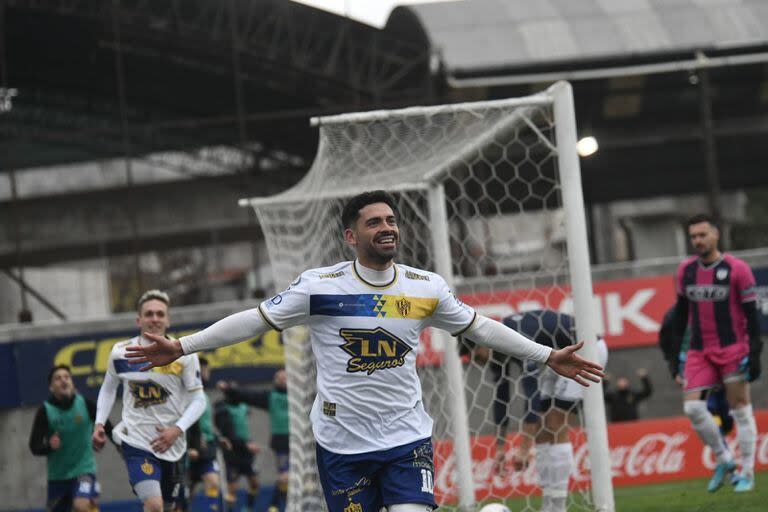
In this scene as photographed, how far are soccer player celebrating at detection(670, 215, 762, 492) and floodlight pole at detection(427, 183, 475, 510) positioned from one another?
6.62 ft

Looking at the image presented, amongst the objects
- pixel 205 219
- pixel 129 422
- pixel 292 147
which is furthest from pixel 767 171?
pixel 129 422

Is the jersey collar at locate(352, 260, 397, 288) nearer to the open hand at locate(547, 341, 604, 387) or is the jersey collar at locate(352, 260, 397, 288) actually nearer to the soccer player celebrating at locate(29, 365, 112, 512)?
the open hand at locate(547, 341, 604, 387)

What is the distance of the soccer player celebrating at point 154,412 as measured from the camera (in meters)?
9.03

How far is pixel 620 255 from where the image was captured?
45219 millimetres

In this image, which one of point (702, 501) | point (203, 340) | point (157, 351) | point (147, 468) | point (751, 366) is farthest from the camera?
point (702, 501)

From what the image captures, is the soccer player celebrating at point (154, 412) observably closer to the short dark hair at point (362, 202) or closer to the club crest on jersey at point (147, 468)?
the club crest on jersey at point (147, 468)

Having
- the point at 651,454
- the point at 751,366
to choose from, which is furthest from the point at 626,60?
the point at 751,366

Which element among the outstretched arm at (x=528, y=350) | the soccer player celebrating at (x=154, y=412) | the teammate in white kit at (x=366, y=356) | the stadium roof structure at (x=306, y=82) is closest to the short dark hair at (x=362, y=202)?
the teammate in white kit at (x=366, y=356)

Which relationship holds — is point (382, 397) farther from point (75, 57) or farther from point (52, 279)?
point (52, 279)

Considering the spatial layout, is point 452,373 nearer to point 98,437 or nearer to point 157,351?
point 98,437

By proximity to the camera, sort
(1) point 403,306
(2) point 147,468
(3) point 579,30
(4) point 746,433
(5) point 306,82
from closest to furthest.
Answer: (1) point 403,306
(2) point 147,468
(4) point 746,433
(3) point 579,30
(5) point 306,82

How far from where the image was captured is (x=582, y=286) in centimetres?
866

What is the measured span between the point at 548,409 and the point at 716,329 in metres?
1.72

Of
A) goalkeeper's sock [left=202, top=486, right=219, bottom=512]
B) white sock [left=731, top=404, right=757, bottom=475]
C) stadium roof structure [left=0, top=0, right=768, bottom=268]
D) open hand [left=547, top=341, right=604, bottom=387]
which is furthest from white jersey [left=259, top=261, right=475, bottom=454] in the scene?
stadium roof structure [left=0, top=0, right=768, bottom=268]
